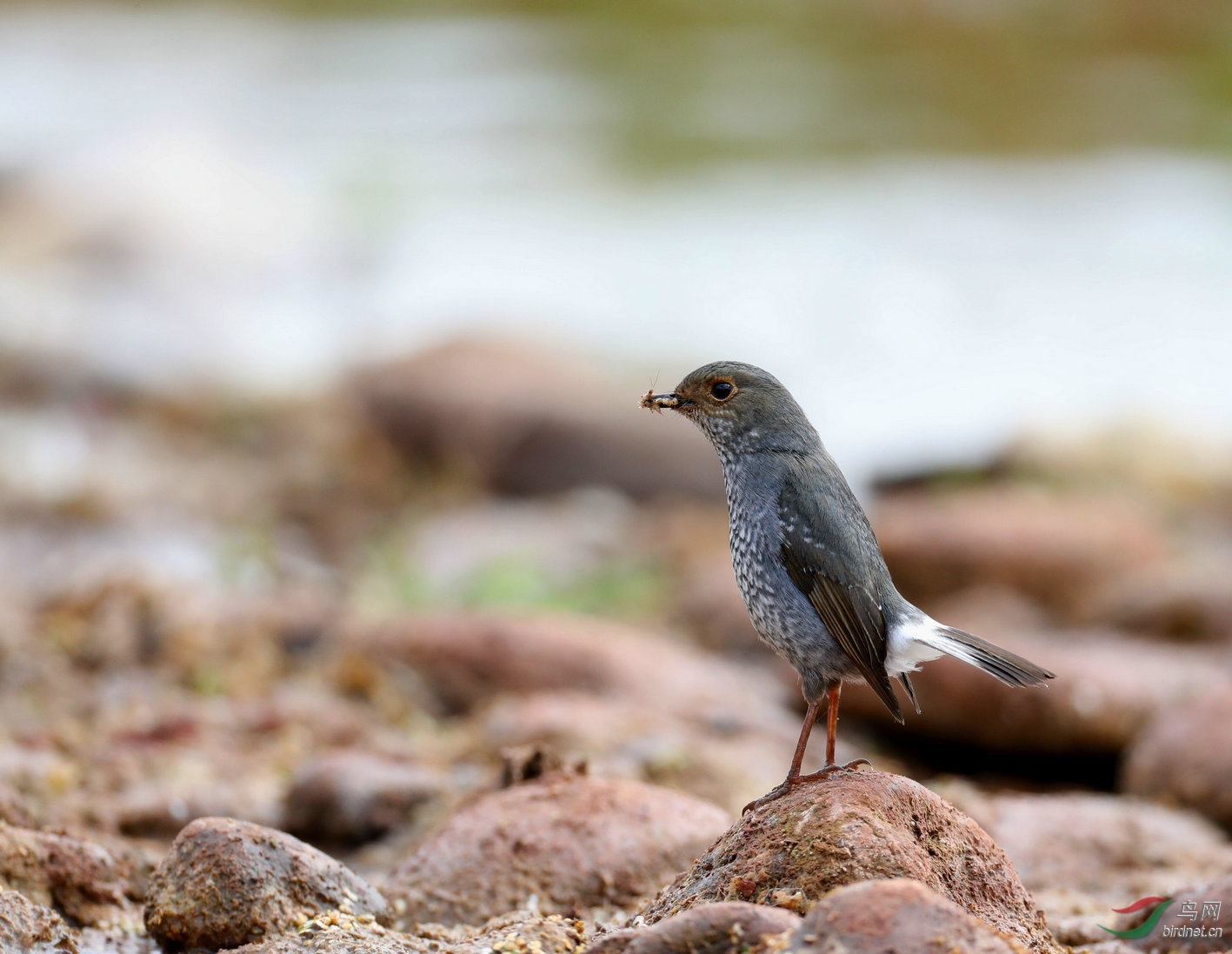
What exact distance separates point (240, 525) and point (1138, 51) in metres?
27.4

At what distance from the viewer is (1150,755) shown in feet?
18.1

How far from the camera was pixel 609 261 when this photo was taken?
19.1m

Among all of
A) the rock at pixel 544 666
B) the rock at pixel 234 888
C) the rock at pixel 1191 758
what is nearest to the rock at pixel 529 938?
the rock at pixel 234 888

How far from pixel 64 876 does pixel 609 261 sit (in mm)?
15966

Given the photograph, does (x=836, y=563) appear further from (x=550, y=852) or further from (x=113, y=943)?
(x=113, y=943)

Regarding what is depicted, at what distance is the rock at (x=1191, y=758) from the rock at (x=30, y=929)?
404 centimetres

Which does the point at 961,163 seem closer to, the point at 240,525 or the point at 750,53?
the point at 750,53

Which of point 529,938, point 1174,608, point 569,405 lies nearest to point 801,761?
point 529,938

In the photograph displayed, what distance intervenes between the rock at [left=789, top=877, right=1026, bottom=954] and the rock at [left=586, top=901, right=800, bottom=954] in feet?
0.26

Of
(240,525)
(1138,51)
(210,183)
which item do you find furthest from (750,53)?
(240,525)

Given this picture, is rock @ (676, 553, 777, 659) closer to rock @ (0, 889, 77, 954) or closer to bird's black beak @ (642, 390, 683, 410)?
bird's black beak @ (642, 390, 683, 410)

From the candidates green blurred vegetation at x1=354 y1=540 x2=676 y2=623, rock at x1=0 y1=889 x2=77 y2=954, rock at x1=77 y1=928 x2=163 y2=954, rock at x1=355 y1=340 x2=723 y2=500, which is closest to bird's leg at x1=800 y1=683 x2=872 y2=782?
rock at x1=77 y1=928 x2=163 y2=954

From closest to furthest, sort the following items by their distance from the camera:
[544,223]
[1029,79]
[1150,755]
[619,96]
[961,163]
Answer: [1150,755]
[544,223]
[961,163]
[619,96]
[1029,79]

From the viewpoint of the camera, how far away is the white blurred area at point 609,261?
45.1 feet
